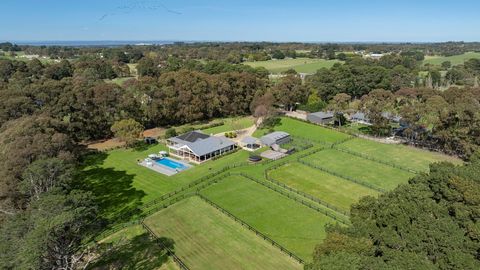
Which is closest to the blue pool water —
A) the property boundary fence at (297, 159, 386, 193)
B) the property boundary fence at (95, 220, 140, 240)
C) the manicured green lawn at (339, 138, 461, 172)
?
the property boundary fence at (95, 220, 140, 240)

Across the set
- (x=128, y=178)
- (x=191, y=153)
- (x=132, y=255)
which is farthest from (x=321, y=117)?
(x=132, y=255)

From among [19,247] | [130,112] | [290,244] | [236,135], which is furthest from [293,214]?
[130,112]

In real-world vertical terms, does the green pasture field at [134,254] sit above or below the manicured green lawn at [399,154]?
below

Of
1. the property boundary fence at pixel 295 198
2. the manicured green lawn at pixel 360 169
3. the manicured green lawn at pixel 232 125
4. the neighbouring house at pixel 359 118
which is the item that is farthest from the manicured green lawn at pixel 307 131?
the property boundary fence at pixel 295 198

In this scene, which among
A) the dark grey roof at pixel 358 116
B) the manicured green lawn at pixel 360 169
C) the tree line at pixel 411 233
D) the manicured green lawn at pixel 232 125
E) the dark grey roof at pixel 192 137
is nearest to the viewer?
the tree line at pixel 411 233

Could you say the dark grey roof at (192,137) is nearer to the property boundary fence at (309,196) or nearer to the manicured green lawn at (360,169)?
the property boundary fence at (309,196)
